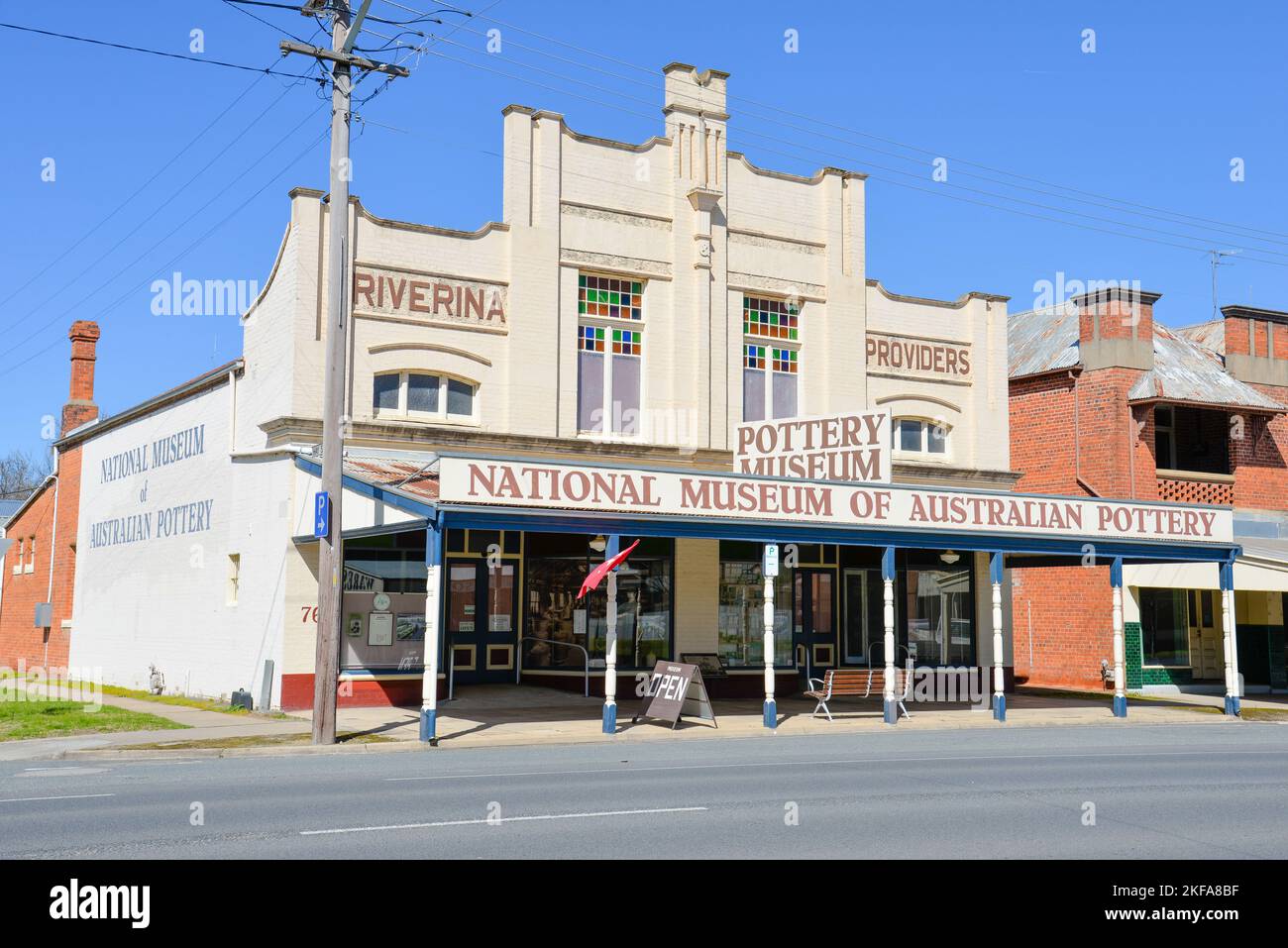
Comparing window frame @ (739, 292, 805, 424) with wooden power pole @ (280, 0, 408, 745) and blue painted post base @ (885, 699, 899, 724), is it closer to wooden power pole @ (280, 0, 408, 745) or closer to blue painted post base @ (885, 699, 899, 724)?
blue painted post base @ (885, 699, 899, 724)

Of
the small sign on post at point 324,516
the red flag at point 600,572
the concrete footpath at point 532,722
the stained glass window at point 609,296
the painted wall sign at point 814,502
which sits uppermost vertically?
the stained glass window at point 609,296

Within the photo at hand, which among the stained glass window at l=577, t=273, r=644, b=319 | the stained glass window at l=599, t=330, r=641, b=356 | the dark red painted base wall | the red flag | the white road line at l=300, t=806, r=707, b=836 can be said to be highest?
the stained glass window at l=577, t=273, r=644, b=319

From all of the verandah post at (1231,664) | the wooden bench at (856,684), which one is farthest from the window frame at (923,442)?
the verandah post at (1231,664)

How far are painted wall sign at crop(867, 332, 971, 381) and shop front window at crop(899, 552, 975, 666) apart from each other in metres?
4.29

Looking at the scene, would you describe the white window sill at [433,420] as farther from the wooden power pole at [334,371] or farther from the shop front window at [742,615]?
the shop front window at [742,615]

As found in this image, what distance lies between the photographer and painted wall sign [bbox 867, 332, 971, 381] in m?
28.7

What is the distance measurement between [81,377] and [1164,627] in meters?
31.8

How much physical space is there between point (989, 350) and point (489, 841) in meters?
23.7

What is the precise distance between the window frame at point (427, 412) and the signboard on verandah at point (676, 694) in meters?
6.37

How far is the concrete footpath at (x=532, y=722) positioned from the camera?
16.9 m

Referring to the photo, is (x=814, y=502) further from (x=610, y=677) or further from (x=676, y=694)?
(x=610, y=677)

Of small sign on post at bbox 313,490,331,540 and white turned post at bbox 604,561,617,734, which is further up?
small sign on post at bbox 313,490,331,540

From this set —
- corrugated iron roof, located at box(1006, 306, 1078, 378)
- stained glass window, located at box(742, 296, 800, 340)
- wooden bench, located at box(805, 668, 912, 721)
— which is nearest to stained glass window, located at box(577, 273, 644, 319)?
stained glass window, located at box(742, 296, 800, 340)
